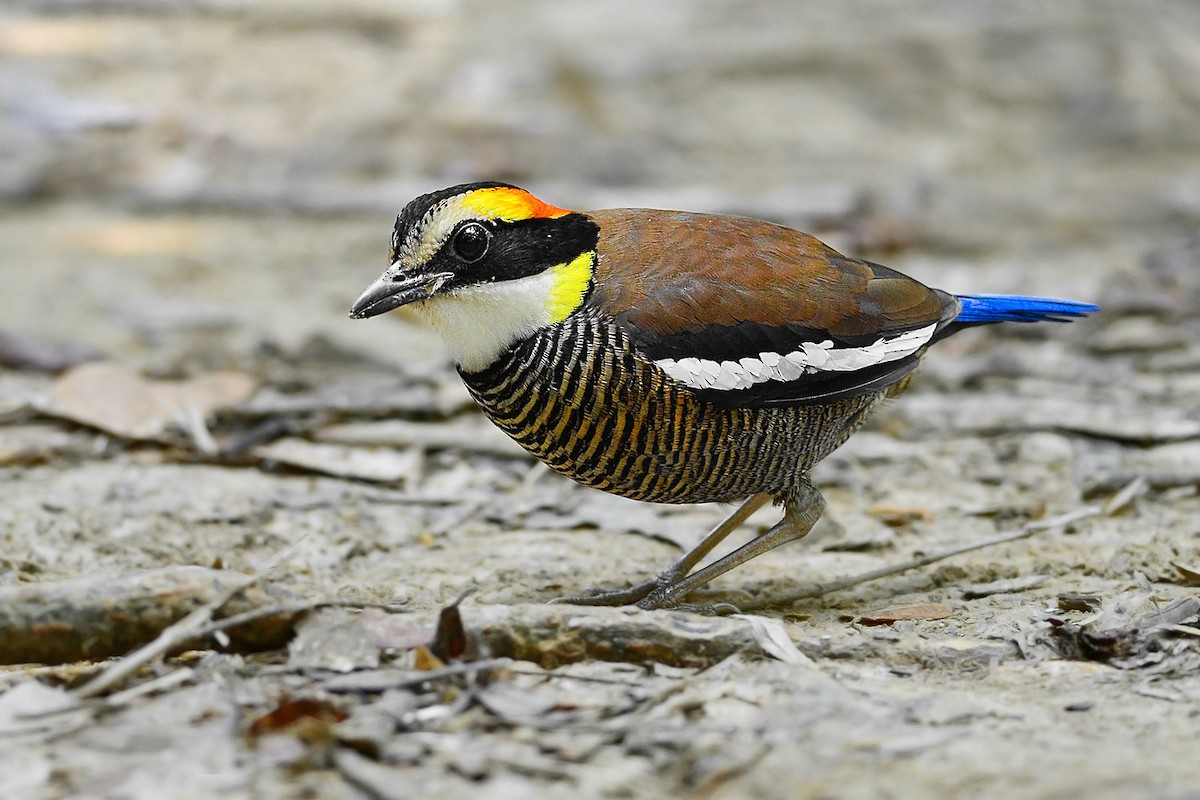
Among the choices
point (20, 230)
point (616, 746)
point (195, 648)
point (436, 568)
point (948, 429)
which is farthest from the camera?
point (20, 230)

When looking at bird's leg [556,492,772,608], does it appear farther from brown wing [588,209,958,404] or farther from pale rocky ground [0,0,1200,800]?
brown wing [588,209,958,404]

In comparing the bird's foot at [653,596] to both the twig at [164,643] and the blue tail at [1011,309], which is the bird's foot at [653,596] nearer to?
the twig at [164,643]

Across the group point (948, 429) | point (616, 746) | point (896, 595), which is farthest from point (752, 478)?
point (948, 429)

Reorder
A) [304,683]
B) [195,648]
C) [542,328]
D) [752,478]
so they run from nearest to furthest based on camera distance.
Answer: [304,683]
[195,648]
[542,328]
[752,478]

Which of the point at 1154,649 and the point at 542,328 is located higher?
the point at 542,328

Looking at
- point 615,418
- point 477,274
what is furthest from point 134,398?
point 615,418

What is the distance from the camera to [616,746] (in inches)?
106

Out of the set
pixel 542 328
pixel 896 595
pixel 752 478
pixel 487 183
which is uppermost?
pixel 487 183

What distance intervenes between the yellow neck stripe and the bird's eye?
206 mm

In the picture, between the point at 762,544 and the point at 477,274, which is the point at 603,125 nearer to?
the point at 762,544

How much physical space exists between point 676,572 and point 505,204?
1.28 metres

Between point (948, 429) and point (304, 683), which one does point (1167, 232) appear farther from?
point (304, 683)

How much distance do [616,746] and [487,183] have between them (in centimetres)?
180

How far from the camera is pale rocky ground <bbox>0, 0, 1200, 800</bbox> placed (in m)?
2.68
